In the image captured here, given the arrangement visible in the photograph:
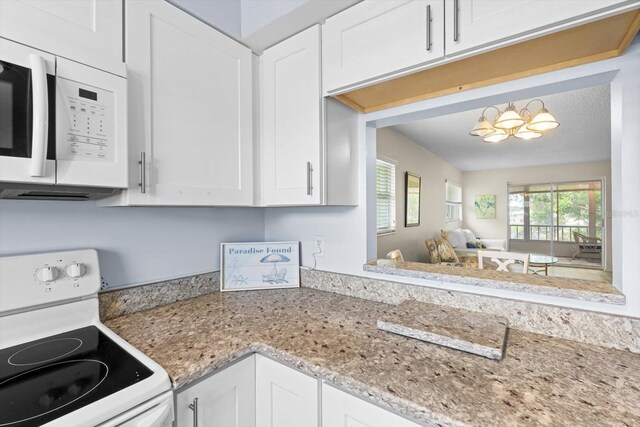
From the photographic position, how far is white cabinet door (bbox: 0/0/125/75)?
78 centimetres

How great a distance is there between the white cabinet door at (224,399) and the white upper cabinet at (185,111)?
66 cm

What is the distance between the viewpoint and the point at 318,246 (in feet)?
5.53

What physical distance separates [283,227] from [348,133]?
741mm

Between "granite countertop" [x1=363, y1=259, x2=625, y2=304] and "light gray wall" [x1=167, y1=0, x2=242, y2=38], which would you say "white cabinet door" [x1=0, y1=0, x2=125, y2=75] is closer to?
"light gray wall" [x1=167, y1=0, x2=242, y2=38]

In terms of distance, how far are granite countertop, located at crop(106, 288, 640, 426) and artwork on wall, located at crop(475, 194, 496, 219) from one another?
7698mm

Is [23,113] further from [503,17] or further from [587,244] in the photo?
[587,244]

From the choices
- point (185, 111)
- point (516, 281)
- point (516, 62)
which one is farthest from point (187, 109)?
point (516, 281)

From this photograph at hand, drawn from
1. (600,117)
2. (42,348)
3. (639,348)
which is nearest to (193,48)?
(42,348)

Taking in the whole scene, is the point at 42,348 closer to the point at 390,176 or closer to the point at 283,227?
the point at 283,227

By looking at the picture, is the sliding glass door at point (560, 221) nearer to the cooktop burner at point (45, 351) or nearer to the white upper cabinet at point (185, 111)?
the white upper cabinet at point (185, 111)

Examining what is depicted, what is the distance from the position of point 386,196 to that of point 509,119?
1605mm

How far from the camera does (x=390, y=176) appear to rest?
3926 mm

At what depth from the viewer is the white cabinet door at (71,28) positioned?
2.55ft

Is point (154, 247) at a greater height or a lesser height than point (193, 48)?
lesser
